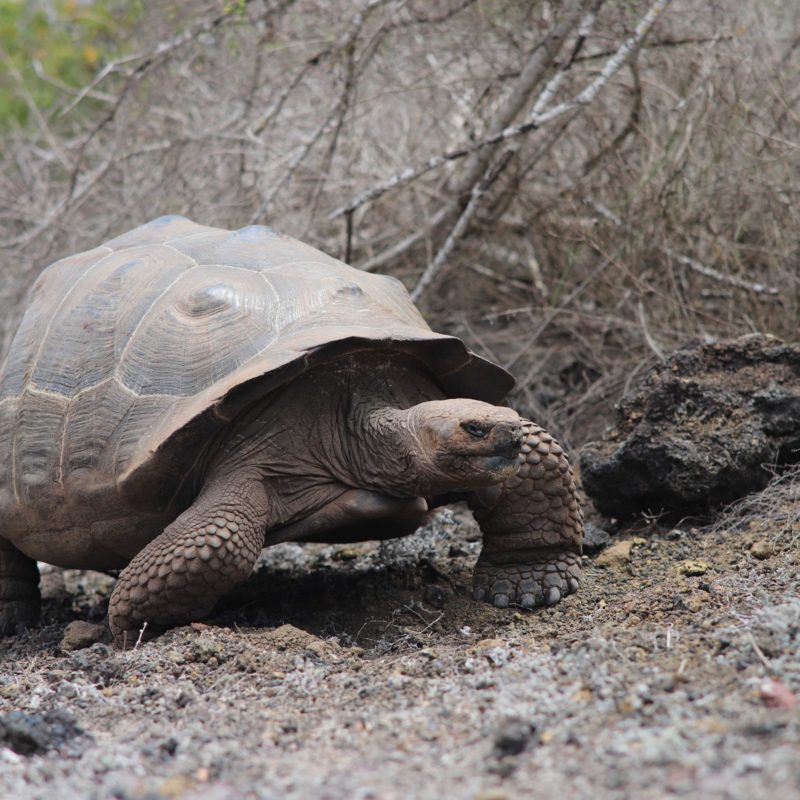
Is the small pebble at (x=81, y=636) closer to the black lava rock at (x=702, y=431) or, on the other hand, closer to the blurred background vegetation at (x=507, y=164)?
the black lava rock at (x=702, y=431)

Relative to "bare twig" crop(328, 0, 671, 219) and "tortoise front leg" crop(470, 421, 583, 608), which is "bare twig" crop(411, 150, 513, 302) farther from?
"tortoise front leg" crop(470, 421, 583, 608)

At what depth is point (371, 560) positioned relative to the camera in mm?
4312

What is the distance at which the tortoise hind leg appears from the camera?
396 centimetres

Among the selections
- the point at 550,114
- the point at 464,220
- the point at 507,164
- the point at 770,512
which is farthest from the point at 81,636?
the point at 507,164

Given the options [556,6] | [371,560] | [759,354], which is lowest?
[371,560]

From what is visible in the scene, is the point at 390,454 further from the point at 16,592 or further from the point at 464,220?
the point at 464,220

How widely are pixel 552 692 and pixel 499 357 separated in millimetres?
3640

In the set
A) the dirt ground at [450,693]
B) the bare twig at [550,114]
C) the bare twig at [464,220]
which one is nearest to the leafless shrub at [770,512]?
the dirt ground at [450,693]

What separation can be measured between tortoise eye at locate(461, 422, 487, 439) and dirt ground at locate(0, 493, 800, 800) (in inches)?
22.7

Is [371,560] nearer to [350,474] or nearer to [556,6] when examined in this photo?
[350,474]

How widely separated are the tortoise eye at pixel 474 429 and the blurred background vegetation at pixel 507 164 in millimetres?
2184

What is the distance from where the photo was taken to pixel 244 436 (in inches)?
132

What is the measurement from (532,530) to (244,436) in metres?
1.00

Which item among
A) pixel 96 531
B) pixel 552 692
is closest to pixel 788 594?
pixel 552 692
